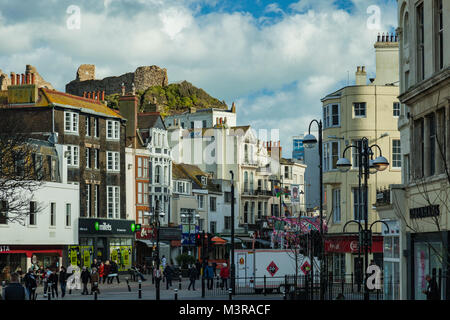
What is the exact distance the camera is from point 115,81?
602ft

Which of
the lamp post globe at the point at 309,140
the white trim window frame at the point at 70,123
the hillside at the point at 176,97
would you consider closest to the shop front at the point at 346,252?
the lamp post globe at the point at 309,140

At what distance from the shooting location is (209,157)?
116688 millimetres

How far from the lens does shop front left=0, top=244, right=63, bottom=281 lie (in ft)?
214

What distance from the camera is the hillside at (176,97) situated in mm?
176625

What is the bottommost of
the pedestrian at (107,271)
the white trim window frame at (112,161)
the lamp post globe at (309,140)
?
the pedestrian at (107,271)

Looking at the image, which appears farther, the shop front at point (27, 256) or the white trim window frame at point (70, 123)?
the white trim window frame at point (70, 123)

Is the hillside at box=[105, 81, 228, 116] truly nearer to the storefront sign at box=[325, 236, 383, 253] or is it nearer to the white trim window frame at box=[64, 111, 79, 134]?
the white trim window frame at box=[64, 111, 79, 134]

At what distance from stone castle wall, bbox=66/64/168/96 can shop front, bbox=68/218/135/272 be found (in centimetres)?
9893

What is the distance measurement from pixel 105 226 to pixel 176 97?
10930 centimetres

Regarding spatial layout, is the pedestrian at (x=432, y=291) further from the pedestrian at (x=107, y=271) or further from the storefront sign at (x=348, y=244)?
the pedestrian at (x=107, y=271)

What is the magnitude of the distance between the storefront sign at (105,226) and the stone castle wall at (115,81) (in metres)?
98.5

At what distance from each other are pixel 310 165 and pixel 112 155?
217 feet

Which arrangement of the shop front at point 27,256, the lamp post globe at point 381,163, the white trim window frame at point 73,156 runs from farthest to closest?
the white trim window frame at point 73,156 < the shop front at point 27,256 < the lamp post globe at point 381,163

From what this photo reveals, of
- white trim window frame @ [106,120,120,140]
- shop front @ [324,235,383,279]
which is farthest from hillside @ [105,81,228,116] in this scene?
shop front @ [324,235,383,279]
